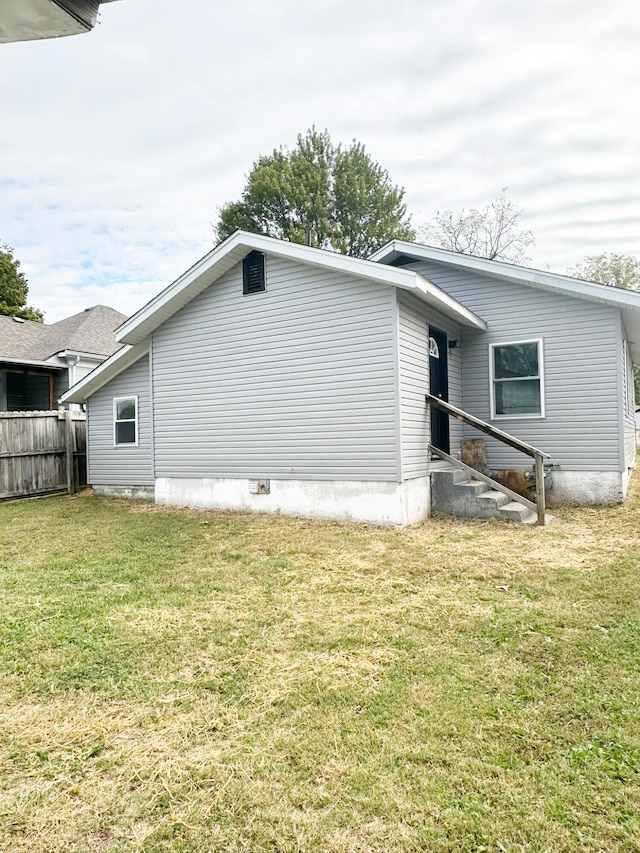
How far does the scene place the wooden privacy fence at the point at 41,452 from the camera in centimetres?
1067

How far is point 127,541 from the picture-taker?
6656mm

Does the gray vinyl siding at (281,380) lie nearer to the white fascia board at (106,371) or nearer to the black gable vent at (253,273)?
the black gable vent at (253,273)

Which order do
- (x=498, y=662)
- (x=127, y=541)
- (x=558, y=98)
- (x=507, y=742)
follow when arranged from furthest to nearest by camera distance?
1. (x=558, y=98)
2. (x=127, y=541)
3. (x=498, y=662)
4. (x=507, y=742)

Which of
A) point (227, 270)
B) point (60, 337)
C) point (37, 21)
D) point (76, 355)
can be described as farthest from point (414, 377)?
point (60, 337)

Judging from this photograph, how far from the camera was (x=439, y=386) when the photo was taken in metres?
9.13

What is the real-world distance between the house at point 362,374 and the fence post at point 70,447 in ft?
7.54

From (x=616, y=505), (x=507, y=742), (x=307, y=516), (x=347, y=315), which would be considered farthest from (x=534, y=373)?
(x=507, y=742)

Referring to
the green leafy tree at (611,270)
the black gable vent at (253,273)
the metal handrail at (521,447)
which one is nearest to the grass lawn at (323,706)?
the metal handrail at (521,447)

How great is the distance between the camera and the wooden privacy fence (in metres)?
10.7

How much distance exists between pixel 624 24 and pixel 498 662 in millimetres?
8800

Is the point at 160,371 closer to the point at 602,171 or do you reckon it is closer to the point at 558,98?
the point at 558,98

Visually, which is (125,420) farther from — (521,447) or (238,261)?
(521,447)

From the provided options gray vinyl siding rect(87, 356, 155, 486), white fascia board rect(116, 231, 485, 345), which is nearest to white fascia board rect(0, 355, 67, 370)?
gray vinyl siding rect(87, 356, 155, 486)

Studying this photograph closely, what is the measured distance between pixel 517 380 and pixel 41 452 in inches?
397
